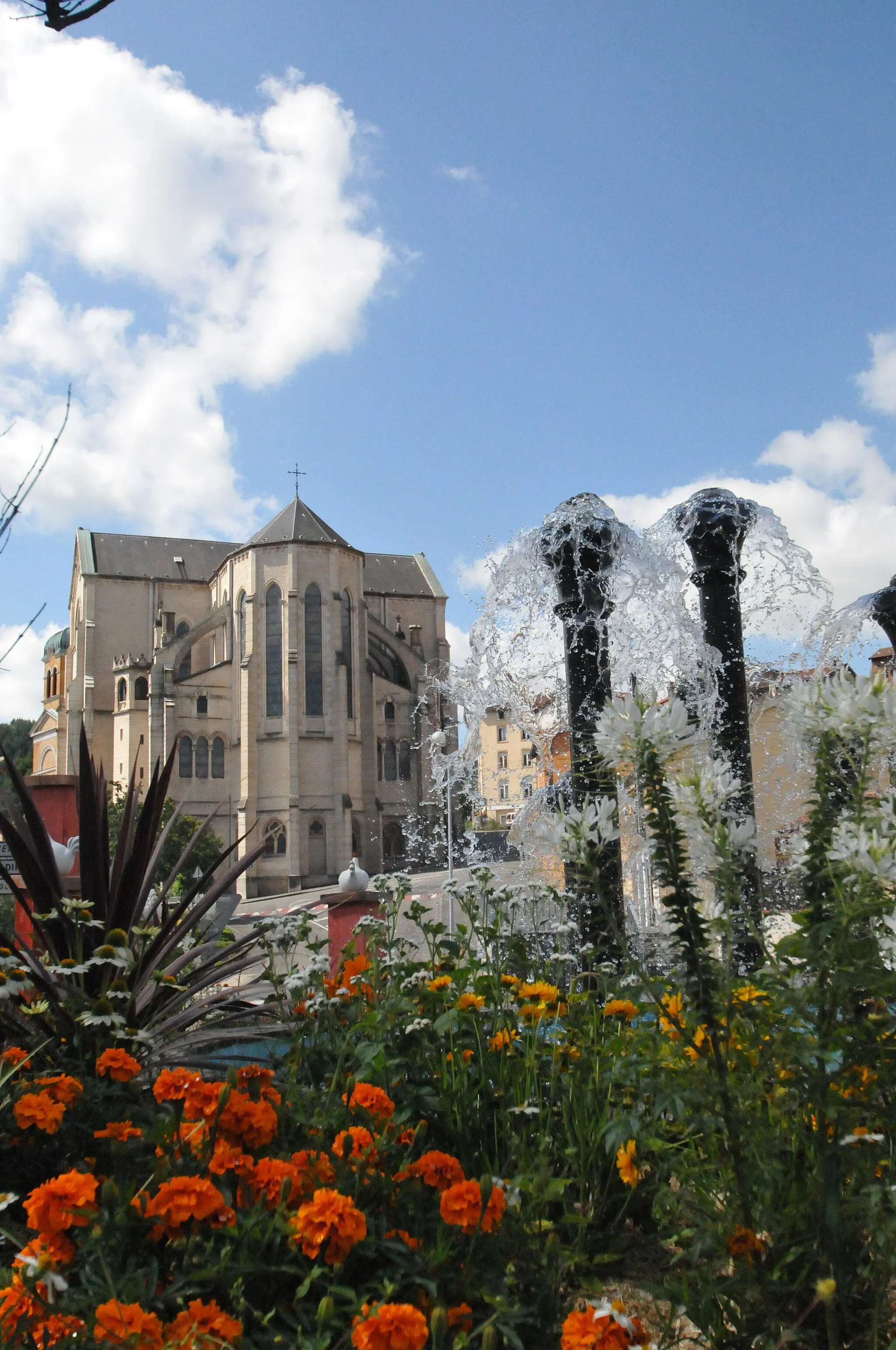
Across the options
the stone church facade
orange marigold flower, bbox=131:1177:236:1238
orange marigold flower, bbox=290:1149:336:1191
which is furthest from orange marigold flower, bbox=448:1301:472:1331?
the stone church facade

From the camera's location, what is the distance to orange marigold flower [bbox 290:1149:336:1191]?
2.16m

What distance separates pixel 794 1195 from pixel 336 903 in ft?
19.7

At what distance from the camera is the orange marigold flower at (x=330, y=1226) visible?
1.92m

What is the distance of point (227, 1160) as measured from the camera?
2133mm

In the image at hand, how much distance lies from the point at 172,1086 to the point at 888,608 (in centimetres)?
564

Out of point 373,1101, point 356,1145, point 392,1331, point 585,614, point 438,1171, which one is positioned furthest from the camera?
point 585,614

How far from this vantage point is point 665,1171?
8.87 feet

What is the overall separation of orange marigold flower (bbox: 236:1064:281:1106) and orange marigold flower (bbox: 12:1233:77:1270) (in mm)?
693

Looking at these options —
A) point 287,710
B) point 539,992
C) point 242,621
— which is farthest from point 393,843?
point 539,992

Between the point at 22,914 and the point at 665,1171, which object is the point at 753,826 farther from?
the point at 22,914

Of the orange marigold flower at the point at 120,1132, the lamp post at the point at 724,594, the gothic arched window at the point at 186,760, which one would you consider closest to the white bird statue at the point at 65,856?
the lamp post at the point at 724,594

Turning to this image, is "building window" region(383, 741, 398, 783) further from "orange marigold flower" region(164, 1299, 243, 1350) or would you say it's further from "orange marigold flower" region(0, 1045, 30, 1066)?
"orange marigold flower" region(164, 1299, 243, 1350)

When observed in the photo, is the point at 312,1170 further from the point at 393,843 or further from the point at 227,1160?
the point at 393,843

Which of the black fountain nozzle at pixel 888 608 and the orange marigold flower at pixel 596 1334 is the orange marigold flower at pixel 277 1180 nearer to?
the orange marigold flower at pixel 596 1334
